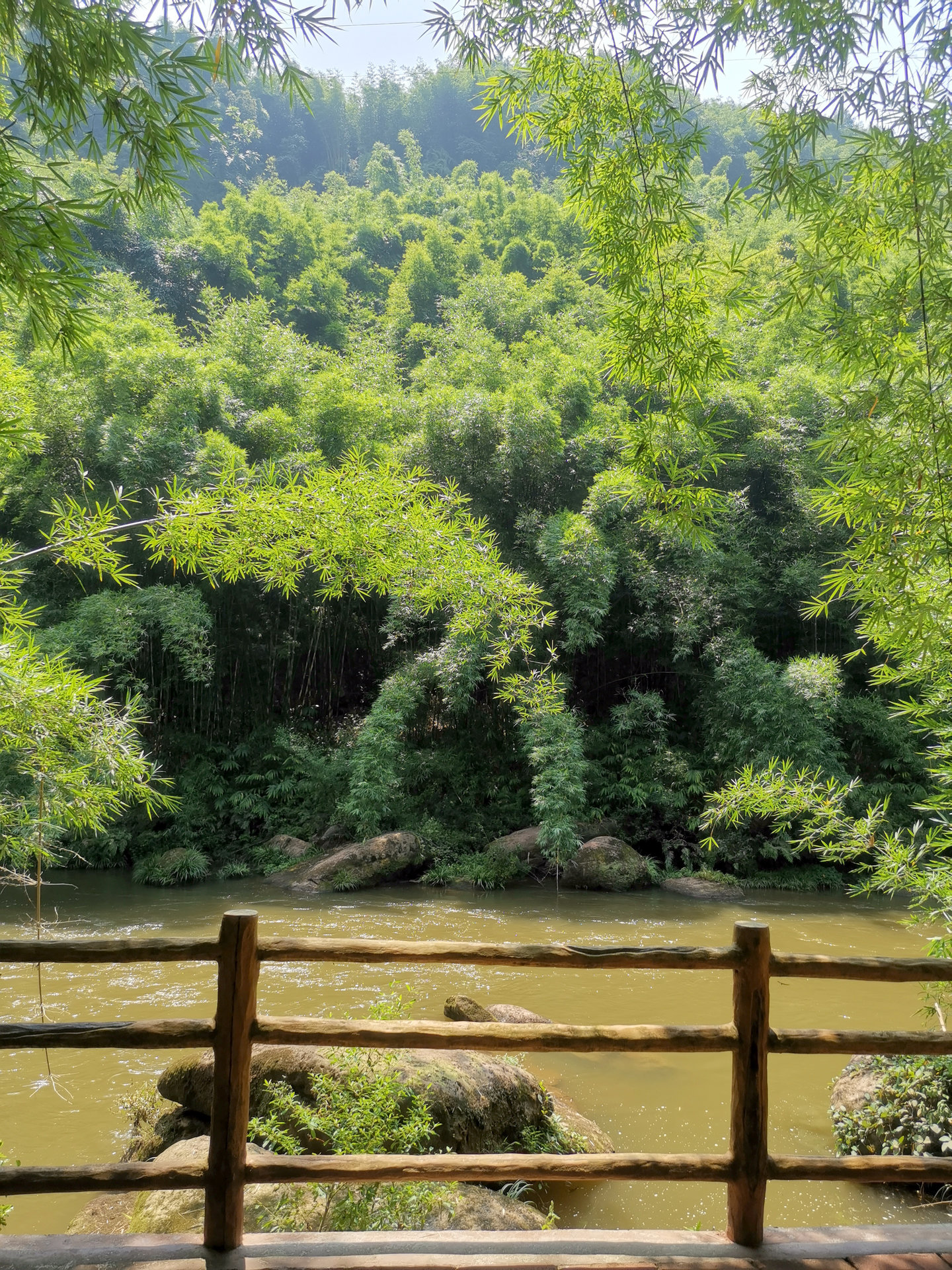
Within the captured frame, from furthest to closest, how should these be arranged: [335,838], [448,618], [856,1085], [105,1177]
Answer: [448,618]
[335,838]
[856,1085]
[105,1177]

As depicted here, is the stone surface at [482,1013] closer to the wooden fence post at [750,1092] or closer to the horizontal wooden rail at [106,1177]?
the wooden fence post at [750,1092]

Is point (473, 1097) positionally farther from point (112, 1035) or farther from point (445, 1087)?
point (112, 1035)

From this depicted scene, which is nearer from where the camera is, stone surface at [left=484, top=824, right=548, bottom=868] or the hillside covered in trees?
stone surface at [left=484, top=824, right=548, bottom=868]

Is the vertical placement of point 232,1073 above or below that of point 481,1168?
above

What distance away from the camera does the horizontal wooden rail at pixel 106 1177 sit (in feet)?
6.49

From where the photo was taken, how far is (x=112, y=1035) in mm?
2045

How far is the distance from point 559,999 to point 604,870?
4072mm

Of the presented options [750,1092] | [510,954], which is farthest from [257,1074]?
[750,1092]

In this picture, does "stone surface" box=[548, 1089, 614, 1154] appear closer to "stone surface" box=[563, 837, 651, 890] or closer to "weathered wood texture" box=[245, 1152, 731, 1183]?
"weathered wood texture" box=[245, 1152, 731, 1183]

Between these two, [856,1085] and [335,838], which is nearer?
→ [856,1085]

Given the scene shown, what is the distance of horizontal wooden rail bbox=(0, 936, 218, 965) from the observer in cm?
206

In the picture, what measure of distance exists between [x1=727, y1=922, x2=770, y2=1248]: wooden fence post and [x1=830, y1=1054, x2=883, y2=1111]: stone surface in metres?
2.37

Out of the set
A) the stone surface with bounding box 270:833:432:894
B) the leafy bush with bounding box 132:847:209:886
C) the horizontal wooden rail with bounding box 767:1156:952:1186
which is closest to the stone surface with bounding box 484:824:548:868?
the stone surface with bounding box 270:833:432:894

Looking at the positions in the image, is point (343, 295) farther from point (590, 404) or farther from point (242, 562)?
point (242, 562)
